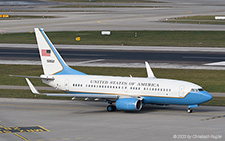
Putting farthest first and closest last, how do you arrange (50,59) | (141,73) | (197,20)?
(197,20)
(141,73)
(50,59)

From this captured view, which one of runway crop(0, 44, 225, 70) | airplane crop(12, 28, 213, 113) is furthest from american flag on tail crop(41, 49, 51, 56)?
runway crop(0, 44, 225, 70)

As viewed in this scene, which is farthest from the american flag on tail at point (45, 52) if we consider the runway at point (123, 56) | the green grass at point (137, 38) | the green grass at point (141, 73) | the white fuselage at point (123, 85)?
the green grass at point (137, 38)

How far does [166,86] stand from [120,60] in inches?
1582

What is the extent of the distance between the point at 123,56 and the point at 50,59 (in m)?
39.6

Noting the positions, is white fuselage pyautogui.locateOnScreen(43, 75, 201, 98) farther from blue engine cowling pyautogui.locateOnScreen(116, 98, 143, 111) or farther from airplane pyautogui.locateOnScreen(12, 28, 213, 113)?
blue engine cowling pyautogui.locateOnScreen(116, 98, 143, 111)

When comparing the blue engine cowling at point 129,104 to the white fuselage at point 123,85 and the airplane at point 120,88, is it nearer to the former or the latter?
the airplane at point 120,88

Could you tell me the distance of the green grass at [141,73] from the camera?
6769 cm

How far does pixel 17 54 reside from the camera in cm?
9769

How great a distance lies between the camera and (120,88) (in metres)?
51.4

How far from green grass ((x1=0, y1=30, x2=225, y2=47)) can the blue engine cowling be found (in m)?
60.2

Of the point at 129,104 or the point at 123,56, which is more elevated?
the point at 123,56

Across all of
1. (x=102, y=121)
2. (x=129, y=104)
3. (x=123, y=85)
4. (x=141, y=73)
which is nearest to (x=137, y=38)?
(x=141, y=73)

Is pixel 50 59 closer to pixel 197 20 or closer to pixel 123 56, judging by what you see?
pixel 123 56

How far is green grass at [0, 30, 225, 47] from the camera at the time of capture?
111m
